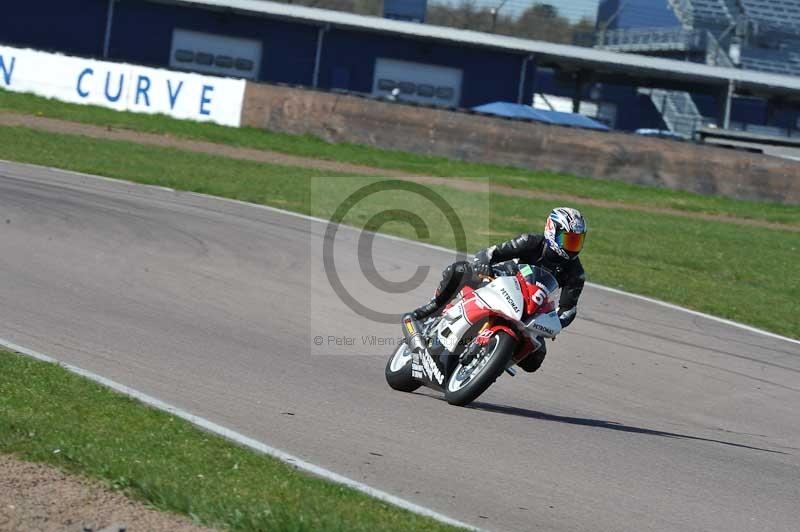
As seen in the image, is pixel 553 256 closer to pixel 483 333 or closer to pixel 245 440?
pixel 483 333

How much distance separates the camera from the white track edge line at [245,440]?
5.58 metres

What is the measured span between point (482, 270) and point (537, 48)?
34426 mm

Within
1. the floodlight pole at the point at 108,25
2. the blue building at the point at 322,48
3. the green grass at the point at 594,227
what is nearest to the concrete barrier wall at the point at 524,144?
the green grass at the point at 594,227

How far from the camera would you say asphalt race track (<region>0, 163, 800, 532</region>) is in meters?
6.27

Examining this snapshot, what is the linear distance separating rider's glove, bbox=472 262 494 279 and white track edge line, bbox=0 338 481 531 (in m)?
2.38

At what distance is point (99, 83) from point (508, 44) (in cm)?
1785

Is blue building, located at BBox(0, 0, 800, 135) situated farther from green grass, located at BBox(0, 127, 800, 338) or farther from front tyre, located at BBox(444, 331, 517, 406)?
front tyre, located at BBox(444, 331, 517, 406)

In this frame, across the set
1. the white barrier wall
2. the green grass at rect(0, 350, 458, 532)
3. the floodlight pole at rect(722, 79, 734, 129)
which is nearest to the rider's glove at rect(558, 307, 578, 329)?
the green grass at rect(0, 350, 458, 532)

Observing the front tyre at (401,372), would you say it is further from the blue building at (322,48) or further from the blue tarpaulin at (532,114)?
the blue building at (322,48)

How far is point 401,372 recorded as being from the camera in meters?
8.48

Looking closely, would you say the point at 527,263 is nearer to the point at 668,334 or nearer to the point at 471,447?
the point at 471,447

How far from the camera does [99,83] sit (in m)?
28.0

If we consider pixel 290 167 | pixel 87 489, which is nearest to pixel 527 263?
pixel 87 489

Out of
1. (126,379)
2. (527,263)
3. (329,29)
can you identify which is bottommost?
(126,379)
